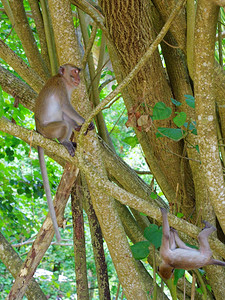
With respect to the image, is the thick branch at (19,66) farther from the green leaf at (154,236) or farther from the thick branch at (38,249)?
the green leaf at (154,236)

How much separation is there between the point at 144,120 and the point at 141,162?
19.9 feet

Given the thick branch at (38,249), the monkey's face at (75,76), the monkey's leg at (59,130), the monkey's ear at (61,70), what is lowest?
the thick branch at (38,249)

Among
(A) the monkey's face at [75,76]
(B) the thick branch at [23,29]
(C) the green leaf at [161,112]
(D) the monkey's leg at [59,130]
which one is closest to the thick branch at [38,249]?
(D) the monkey's leg at [59,130]

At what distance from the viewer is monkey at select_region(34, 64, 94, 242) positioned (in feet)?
9.33

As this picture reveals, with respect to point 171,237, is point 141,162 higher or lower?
higher

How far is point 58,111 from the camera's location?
3.07 metres

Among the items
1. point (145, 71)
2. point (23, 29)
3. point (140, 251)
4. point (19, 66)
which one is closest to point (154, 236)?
point (140, 251)

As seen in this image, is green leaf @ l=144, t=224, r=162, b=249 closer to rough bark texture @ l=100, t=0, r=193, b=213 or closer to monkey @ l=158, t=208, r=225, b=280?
monkey @ l=158, t=208, r=225, b=280

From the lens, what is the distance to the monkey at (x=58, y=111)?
2843 mm

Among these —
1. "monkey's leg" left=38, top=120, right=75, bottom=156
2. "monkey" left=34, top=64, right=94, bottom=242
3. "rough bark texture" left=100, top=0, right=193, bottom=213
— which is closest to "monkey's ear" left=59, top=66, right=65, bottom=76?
"monkey" left=34, top=64, right=94, bottom=242

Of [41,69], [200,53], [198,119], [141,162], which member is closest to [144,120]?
[198,119]

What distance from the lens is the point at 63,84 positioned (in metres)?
3.08

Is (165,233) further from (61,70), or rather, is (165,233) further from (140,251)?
(61,70)

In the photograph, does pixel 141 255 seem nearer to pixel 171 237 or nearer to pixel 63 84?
pixel 171 237
